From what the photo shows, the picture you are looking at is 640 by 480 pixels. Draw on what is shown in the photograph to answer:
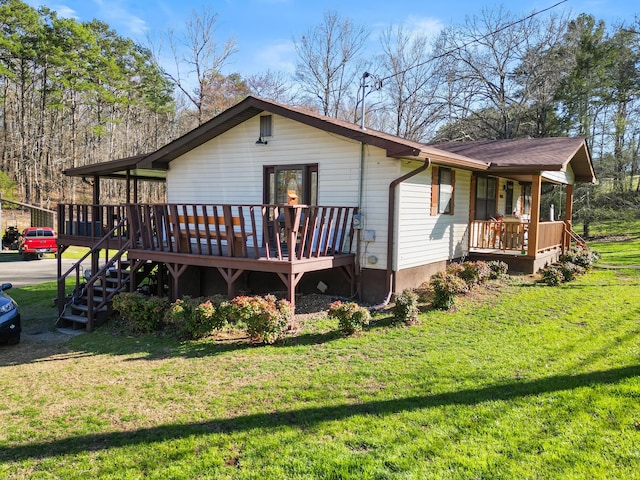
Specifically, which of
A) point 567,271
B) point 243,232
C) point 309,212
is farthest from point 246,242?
point 567,271

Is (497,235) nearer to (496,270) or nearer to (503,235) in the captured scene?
(503,235)

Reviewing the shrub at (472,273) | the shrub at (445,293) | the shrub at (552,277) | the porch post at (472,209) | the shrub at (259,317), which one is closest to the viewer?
the shrub at (259,317)

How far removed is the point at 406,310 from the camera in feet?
25.7

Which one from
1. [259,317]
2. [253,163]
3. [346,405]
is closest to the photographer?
[346,405]

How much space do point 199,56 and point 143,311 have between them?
25193 millimetres

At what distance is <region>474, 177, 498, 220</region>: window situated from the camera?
528 inches

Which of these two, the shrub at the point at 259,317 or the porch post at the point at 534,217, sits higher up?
the porch post at the point at 534,217

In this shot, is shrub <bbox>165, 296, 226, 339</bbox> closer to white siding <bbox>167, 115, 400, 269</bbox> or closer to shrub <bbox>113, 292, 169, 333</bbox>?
shrub <bbox>113, 292, 169, 333</bbox>

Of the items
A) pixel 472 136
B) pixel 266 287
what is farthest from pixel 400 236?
pixel 472 136

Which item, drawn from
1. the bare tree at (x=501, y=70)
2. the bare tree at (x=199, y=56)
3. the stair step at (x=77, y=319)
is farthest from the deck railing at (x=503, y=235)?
the bare tree at (x=199, y=56)

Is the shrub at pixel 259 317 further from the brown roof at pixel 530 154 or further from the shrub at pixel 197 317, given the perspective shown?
the brown roof at pixel 530 154

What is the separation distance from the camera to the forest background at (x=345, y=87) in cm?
2491

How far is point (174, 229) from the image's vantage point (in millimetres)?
9422

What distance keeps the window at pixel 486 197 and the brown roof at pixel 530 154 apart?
2.70 feet
